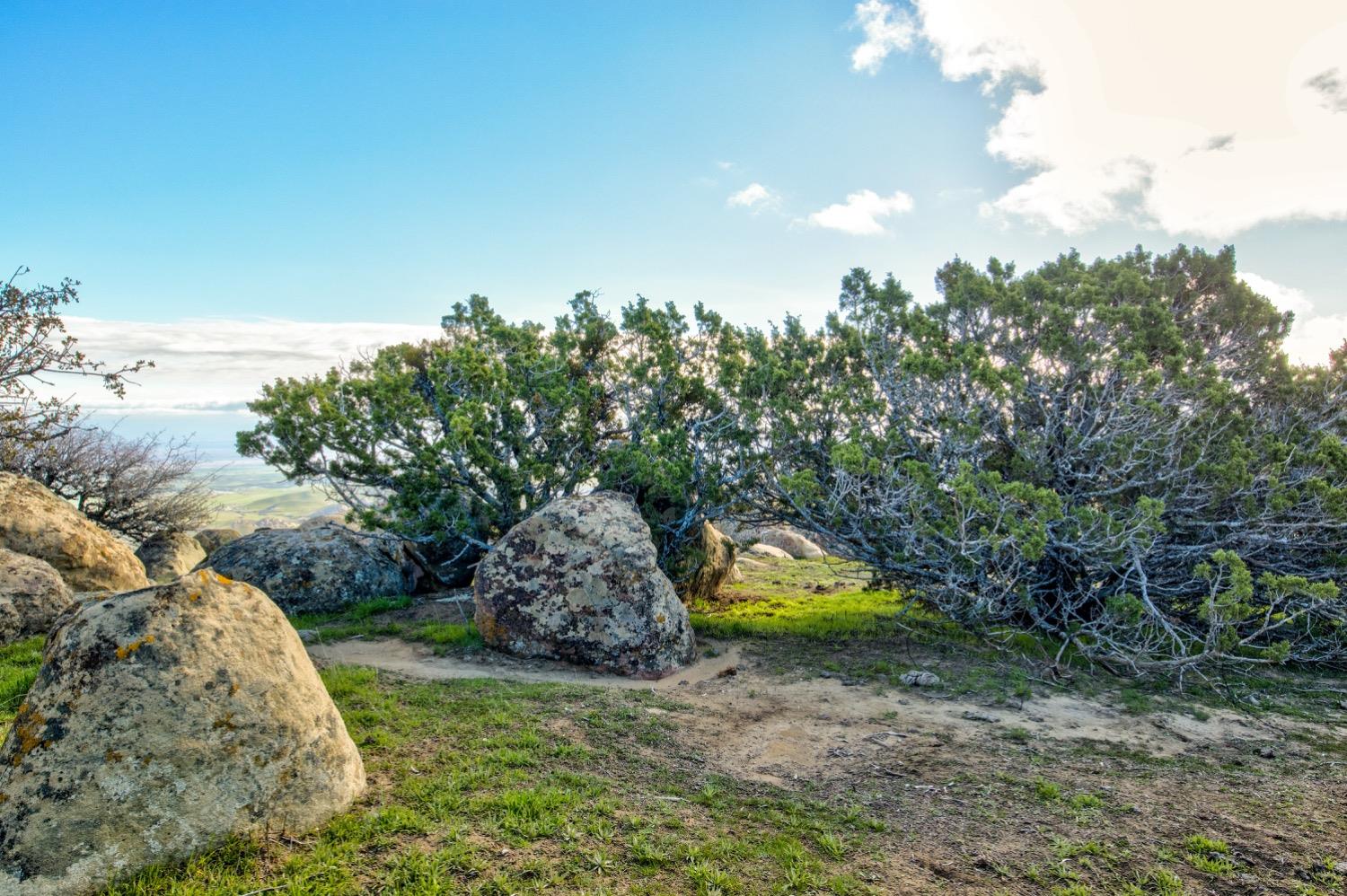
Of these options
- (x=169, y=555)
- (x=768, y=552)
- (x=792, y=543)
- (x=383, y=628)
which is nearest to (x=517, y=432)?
(x=383, y=628)

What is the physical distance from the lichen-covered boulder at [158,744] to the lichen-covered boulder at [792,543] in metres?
28.7

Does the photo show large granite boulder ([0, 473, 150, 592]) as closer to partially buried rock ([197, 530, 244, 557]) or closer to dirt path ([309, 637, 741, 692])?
dirt path ([309, 637, 741, 692])

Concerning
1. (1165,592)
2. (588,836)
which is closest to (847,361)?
(1165,592)

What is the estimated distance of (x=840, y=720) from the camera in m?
9.73

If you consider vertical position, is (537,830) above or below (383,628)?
above

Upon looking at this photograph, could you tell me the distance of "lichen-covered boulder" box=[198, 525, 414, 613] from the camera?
661 inches

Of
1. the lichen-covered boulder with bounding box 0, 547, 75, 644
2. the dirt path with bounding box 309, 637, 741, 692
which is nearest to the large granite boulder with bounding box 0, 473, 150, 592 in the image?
the lichen-covered boulder with bounding box 0, 547, 75, 644

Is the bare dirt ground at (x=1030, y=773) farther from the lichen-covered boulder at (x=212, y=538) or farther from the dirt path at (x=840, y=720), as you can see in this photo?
the lichen-covered boulder at (x=212, y=538)

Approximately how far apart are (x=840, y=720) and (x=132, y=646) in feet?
28.0

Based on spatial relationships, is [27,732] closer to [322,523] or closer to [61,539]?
[61,539]

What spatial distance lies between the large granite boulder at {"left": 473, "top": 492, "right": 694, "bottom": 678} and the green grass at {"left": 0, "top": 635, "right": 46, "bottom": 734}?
6.57m

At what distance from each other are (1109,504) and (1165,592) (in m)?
1.99

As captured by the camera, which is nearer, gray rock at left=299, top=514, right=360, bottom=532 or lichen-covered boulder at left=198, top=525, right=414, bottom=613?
lichen-covered boulder at left=198, top=525, right=414, bottom=613

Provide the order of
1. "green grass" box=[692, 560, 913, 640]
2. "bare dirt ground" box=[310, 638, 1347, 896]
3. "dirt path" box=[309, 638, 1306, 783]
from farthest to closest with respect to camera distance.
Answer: "green grass" box=[692, 560, 913, 640] → "dirt path" box=[309, 638, 1306, 783] → "bare dirt ground" box=[310, 638, 1347, 896]
